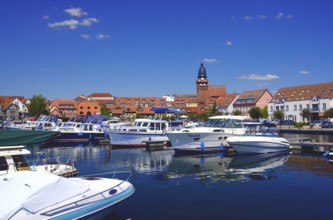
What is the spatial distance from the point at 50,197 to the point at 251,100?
107690 mm

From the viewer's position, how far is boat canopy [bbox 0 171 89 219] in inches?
436

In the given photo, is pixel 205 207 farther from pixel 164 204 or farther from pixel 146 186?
pixel 146 186

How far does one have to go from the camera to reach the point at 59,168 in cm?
2031

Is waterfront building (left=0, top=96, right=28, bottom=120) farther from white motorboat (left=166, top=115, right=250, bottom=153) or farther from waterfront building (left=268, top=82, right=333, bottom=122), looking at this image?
white motorboat (left=166, top=115, right=250, bottom=153)

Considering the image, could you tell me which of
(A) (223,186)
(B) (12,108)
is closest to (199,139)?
(A) (223,186)

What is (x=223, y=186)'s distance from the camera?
21344 millimetres

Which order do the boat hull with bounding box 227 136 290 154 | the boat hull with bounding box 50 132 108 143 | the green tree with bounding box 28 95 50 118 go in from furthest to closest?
the green tree with bounding box 28 95 50 118 < the boat hull with bounding box 50 132 108 143 < the boat hull with bounding box 227 136 290 154

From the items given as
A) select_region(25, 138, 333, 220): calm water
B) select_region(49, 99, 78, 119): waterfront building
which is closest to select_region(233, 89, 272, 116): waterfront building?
select_region(49, 99, 78, 119): waterfront building

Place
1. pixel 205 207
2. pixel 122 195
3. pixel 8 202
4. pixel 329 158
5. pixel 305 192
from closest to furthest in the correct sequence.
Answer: pixel 8 202, pixel 122 195, pixel 205 207, pixel 305 192, pixel 329 158

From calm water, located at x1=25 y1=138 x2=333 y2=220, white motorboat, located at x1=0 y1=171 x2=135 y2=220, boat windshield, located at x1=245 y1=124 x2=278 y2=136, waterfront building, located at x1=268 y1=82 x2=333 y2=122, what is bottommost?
calm water, located at x1=25 y1=138 x2=333 y2=220

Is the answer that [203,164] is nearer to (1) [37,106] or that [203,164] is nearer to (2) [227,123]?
(2) [227,123]

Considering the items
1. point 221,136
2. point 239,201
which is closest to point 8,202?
point 239,201

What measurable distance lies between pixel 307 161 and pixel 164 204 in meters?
18.3

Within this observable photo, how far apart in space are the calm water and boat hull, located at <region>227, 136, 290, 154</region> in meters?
1.40
